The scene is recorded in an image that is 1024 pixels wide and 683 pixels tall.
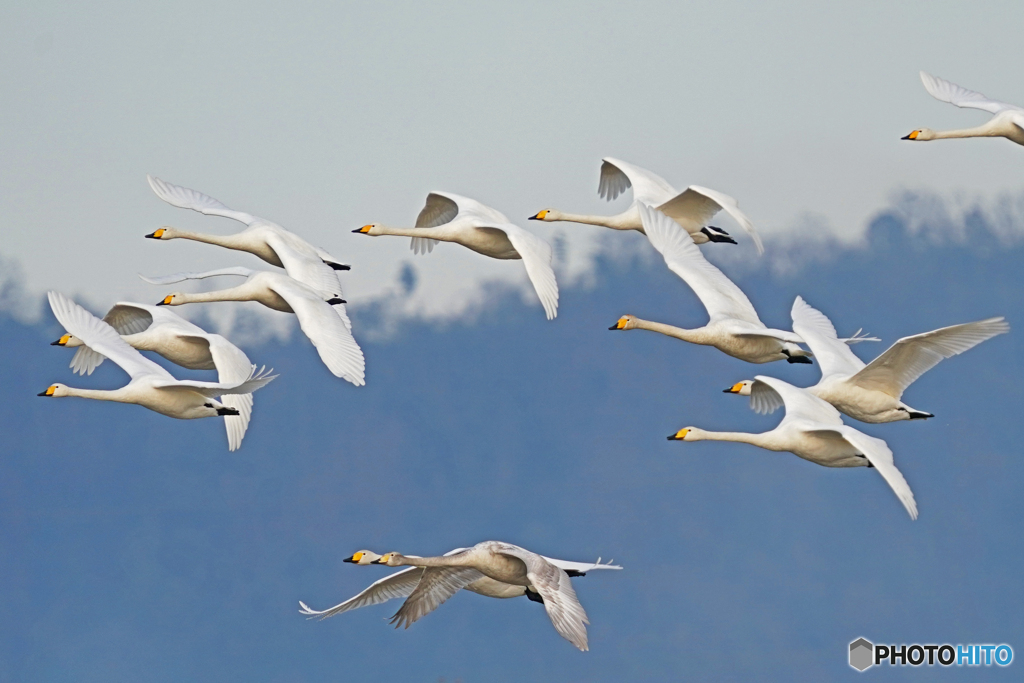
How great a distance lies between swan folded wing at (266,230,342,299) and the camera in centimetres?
2402

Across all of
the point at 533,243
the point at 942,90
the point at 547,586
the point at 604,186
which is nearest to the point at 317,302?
the point at 533,243

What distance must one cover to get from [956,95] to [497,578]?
1279cm

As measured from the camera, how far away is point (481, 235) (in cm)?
2578

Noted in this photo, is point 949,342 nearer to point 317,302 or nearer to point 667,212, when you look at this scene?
point 667,212

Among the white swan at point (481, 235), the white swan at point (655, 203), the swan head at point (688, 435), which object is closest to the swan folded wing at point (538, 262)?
the white swan at point (481, 235)

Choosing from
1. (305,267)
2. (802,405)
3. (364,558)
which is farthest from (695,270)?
(364,558)

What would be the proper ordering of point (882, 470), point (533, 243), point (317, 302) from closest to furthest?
1. point (882, 470)
2. point (317, 302)
3. point (533, 243)

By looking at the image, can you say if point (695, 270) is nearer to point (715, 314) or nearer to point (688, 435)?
point (715, 314)

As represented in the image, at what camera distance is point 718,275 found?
24.5m

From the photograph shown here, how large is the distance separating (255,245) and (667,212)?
20.7 feet

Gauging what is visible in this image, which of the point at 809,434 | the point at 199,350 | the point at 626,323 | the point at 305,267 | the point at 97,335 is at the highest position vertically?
the point at 305,267

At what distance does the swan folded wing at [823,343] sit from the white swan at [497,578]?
5.97 metres

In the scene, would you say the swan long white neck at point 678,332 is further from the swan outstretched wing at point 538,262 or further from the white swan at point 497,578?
the white swan at point 497,578

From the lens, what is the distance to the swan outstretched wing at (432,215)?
29.2m
